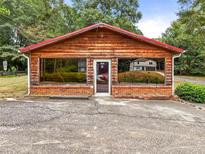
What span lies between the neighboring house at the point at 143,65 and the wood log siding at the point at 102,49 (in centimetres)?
99

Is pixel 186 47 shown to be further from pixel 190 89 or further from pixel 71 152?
pixel 71 152

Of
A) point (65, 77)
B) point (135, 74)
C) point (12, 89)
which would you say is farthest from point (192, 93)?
point (12, 89)

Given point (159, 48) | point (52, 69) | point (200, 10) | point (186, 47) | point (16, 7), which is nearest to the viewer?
point (159, 48)

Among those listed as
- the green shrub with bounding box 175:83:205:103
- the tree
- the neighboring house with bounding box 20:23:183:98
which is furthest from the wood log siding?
the tree

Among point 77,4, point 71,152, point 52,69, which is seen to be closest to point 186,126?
point 71,152

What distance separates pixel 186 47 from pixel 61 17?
2101cm

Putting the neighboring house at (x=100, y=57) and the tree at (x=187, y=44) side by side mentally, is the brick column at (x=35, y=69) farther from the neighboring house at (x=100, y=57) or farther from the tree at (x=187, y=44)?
the tree at (x=187, y=44)

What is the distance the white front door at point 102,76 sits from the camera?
41.8ft

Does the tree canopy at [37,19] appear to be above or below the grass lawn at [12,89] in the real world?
above

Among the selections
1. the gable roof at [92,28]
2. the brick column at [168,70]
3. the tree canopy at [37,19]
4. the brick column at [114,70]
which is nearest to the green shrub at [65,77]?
the brick column at [114,70]

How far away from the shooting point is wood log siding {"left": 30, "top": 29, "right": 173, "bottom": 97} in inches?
496

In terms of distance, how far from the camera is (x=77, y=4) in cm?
3459

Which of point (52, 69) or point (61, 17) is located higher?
point (61, 17)

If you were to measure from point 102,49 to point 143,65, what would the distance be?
3.14 metres
